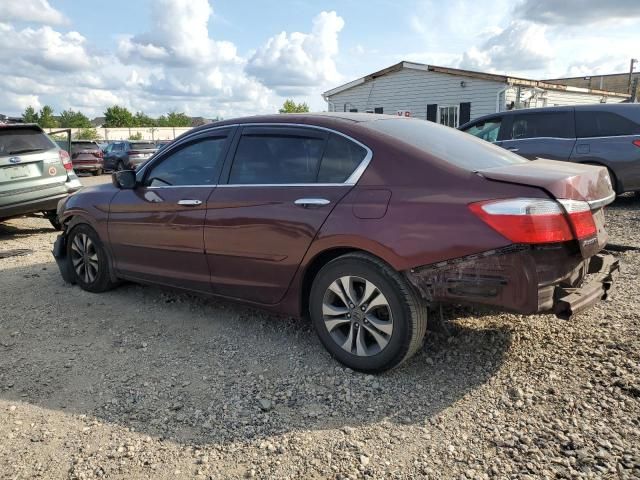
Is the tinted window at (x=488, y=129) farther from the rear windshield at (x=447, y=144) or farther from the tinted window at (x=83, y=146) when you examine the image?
the tinted window at (x=83, y=146)

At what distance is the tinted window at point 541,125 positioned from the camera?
8977 millimetres

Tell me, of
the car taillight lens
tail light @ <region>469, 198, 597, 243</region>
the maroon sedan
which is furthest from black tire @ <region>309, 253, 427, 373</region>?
the car taillight lens

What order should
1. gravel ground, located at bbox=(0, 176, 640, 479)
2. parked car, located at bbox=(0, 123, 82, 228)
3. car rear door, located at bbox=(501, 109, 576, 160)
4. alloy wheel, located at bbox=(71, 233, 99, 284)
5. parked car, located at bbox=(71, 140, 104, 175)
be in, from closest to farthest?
gravel ground, located at bbox=(0, 176, 640, 479), alloy wheel, located at bbox=(71, 233, 99, 284), parked car, located at bbox=(0, 123, 82, 228), car rear door, located at bbox=(501, 109, 576, 160), parked car, located at bbox=(71, 140, 104, 175)

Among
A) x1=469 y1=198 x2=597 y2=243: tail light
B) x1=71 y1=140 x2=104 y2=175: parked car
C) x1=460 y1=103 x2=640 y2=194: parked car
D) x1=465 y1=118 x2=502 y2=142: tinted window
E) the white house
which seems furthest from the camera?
x1=71 y1=140 x2=104 y2=175: parked car

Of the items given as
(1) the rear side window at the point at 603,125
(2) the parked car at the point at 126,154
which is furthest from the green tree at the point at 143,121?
(1) the rear side window at the point at 603,125

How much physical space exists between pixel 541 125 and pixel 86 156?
18.6m

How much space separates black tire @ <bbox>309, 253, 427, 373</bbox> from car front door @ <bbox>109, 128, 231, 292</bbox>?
1235mm

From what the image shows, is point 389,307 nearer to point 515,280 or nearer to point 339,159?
point 515,280

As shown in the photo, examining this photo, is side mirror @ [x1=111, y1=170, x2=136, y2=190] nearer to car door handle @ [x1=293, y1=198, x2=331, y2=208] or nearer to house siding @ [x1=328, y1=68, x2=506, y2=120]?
car door handle @ [x1=293, y1=198, x2=331, y2=208]

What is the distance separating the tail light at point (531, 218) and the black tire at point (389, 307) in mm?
615

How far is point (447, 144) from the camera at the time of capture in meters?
3.53

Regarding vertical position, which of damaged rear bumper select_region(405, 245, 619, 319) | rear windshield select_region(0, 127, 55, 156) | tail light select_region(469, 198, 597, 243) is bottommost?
damaged rear bumper select_region(405, 245, 619, 319)

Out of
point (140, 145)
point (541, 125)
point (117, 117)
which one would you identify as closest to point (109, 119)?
point (117, 117)

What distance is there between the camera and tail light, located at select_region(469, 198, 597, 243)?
9.14ft
